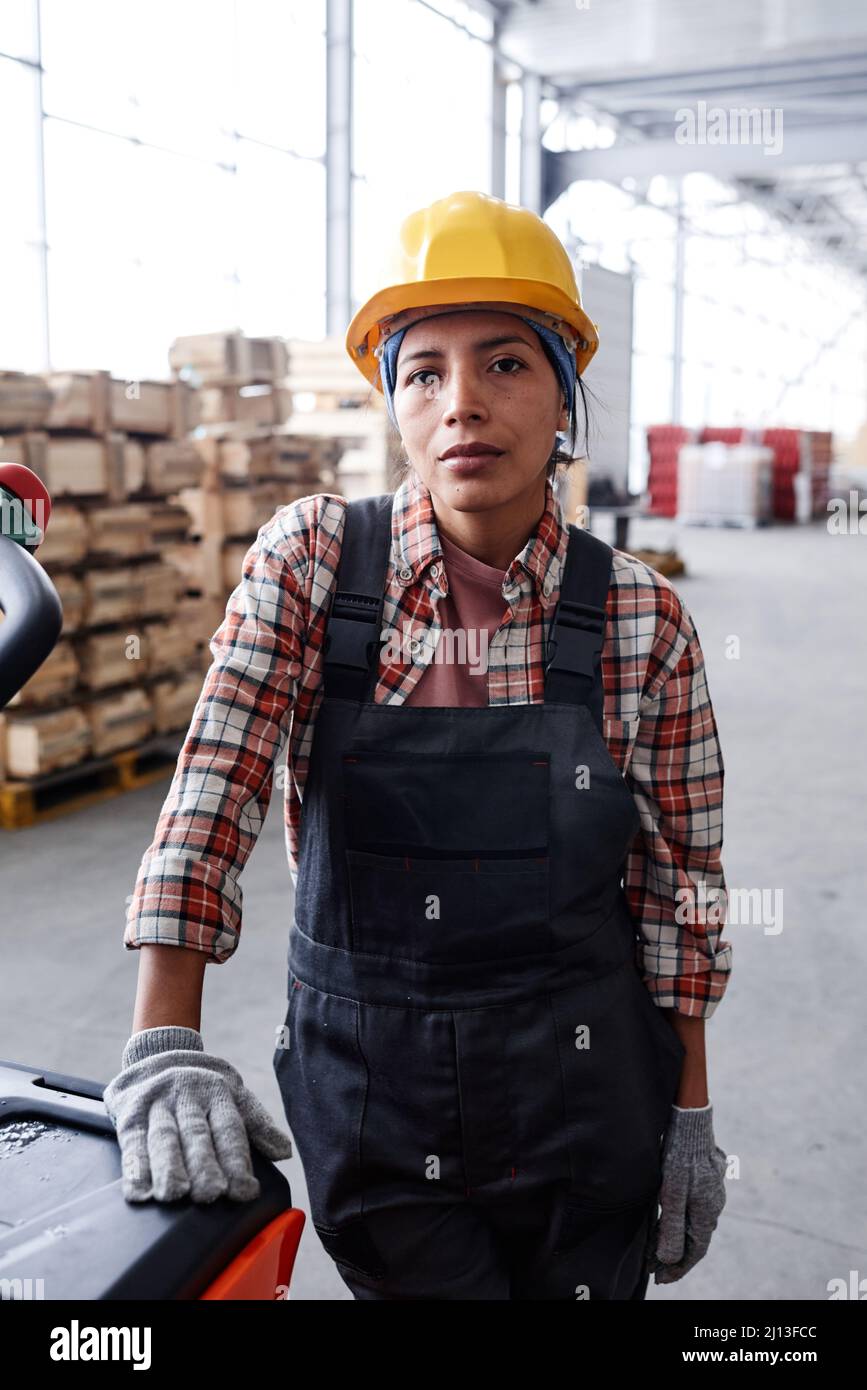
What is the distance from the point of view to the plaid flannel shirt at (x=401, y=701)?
1332 millimetres

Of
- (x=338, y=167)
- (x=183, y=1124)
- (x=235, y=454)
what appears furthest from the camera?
(x=338, y=167)

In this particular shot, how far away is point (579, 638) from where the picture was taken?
4.66 feet

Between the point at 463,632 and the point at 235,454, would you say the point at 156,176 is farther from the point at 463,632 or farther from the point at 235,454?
the point at 463,632

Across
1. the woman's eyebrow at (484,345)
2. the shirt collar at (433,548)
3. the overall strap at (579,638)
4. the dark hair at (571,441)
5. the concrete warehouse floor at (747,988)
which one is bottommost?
the concrete warehouse floor at (747,988)

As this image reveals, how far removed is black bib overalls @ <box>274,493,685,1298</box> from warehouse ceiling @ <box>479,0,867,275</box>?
12.0m

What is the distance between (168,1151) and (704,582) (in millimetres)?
12182

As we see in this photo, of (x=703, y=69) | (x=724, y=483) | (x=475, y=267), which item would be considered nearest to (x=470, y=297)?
(x=475, y=267)

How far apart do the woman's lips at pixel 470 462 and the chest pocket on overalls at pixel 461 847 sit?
32 centimetres

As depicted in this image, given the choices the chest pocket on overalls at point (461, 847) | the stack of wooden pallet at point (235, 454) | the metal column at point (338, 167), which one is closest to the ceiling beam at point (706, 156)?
the metal column at point (338, 167)

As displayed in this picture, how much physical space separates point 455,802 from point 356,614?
0.80ft

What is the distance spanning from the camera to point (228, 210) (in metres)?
9.69

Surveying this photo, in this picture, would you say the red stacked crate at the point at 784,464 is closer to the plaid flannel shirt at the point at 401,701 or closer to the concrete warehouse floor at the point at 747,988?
the concrete warehouse floor at the point at 747,988

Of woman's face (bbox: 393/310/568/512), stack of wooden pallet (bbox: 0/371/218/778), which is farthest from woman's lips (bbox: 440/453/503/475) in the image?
stack of wooden pallet (bbox: 0/371/218/778)
